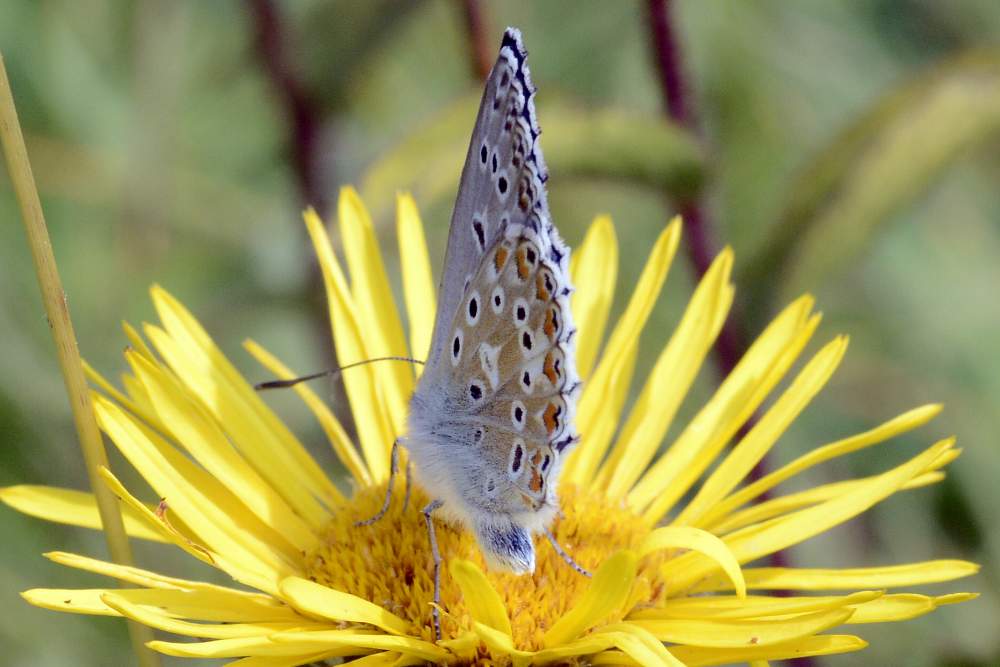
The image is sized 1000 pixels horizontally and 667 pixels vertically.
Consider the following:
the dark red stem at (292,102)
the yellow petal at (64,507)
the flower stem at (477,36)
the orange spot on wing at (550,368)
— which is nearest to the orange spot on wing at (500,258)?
the orange spot on wing at (550,368)

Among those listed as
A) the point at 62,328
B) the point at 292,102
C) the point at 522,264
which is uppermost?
the point at 292,102

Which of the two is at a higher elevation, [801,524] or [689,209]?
[689,209]

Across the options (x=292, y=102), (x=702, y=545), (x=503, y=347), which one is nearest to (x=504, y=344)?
(x=503, y=347)

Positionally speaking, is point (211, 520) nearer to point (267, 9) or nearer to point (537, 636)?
point (537, 636)

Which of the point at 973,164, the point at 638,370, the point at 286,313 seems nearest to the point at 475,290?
the point at 286,313

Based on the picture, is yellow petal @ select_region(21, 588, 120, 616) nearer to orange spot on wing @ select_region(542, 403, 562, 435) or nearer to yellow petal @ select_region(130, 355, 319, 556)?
yellow petal @ select_region(130, 355, 319, 556)

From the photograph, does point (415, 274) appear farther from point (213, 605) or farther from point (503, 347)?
point (213, 605)
